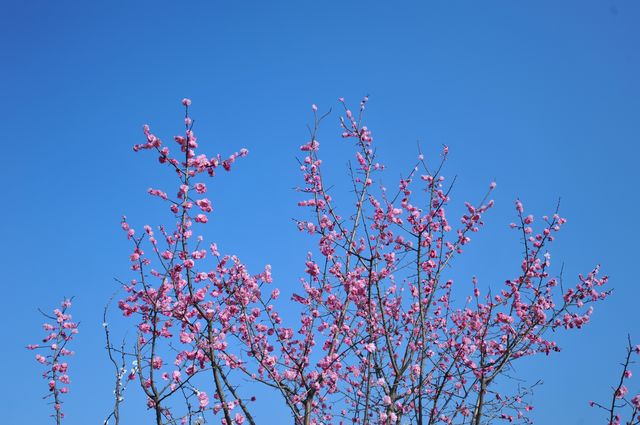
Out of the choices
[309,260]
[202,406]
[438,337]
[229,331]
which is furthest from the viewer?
[438,337]

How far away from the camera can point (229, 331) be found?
291 inches

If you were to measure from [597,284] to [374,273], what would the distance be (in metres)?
4.69

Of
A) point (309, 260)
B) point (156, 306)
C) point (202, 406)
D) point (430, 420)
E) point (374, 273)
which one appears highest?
point (309, 260)

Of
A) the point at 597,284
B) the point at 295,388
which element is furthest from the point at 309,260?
the point at 597,284

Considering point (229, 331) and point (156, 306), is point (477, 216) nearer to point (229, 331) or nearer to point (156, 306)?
point (229, 331)

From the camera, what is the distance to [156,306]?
6.27m

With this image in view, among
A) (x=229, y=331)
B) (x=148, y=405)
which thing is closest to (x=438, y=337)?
(x=229, y=331)

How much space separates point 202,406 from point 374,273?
2.88 m

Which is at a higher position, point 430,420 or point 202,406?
point 202,406

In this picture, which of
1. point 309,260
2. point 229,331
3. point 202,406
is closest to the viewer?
point 202,406

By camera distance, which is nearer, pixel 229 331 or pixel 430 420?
pixel 430 420

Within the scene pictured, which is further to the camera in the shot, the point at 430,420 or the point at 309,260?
the point at 309,260

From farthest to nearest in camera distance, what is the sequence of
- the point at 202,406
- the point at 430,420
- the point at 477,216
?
the point at 477,216
the point at 202,406
the point at 430,420

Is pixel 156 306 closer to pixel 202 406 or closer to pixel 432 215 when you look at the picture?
pixel 202 406
